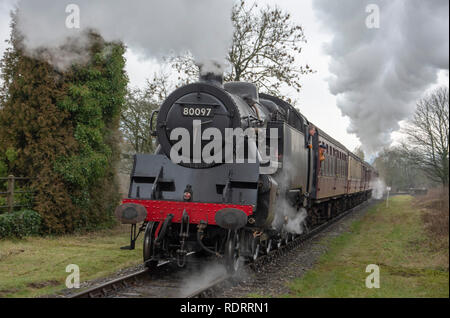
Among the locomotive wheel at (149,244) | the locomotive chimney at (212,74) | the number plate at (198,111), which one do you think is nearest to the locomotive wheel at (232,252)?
the locomotive wheel at (149,244)

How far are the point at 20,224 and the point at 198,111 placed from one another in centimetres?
594

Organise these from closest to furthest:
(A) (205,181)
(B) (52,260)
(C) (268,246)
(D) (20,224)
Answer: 1. (A) (205,181)
2. (B) (52,260)
3. (C) (268,246)
4. (D) (20,224)

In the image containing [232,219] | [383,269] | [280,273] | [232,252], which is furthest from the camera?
[383,269]

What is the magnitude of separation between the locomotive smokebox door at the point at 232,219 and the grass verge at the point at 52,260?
2.31 metres

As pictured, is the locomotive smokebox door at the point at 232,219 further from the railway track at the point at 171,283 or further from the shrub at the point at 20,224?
the shrub at the point at 20,224

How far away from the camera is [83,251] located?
379 inches

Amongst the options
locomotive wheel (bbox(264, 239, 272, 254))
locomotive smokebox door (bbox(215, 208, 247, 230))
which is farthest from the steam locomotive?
locomotive wheel (bbox(264, 239, 272, 254))

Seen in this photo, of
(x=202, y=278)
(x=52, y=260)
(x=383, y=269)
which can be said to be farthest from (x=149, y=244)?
(x=383, y=269)

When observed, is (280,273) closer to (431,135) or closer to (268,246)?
(268,246)

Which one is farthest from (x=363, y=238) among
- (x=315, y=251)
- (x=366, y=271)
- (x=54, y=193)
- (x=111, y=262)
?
(x=54, y=193)

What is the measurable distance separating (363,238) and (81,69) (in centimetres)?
903

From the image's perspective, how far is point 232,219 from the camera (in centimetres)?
646

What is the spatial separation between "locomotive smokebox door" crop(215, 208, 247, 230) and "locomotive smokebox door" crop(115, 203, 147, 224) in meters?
1.20
